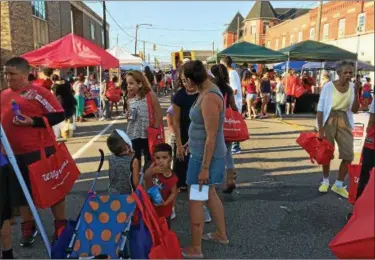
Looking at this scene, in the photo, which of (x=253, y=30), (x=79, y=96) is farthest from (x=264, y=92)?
(x=253, y=30)

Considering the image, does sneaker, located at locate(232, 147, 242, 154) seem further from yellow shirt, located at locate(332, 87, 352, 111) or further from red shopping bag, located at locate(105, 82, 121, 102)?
red shopping bag, located at locate(105, 82, 121, 102)

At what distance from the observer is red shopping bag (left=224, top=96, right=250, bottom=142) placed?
5.08 meters

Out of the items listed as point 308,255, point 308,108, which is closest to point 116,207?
point 308,255

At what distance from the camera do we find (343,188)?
5230mm

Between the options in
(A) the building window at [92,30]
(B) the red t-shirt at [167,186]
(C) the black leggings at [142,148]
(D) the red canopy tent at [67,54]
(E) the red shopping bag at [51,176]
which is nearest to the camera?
(E) the red shopping bag at [51,176]

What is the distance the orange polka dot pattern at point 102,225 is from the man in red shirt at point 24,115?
1.53 ft

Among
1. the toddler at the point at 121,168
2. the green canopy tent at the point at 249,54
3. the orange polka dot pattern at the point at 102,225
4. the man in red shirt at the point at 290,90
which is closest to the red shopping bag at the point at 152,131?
the toddler at the point at 121,168

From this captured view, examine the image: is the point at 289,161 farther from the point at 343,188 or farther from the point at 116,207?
the point at 116,207

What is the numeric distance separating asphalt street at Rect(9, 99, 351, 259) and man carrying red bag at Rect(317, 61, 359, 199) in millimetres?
575

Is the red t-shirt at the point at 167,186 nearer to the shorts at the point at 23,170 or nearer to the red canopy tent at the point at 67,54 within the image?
the shorts at the point at 23,170

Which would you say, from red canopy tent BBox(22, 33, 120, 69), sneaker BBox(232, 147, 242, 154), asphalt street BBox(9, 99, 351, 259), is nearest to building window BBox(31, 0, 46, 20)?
red canopy tent BBox(22, 33, 120, 69)

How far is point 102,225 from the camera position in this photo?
2.96 meters

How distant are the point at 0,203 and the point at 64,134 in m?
7.41

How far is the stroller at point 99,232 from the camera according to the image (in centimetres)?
289
